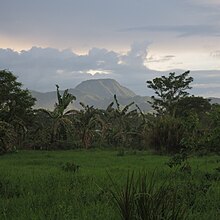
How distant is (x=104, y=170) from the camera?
15.9 metres

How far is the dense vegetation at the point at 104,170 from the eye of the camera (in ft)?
19.6

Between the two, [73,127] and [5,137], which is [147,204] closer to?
[5,137]

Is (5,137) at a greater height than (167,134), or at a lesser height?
greater

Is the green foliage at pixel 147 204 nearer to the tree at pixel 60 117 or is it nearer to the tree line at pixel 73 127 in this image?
the tree line at pixel 73 127

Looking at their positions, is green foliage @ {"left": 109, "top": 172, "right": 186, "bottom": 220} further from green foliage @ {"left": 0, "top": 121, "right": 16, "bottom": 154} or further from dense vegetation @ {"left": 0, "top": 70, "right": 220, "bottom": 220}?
green foliage @ {"left": 0, "top": 121, "right": 16, "bottom": 154}

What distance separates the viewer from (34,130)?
38031 millimetres

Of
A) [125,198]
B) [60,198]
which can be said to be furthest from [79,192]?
[125,198]

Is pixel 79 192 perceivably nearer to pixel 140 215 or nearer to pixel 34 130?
pixel 140 215

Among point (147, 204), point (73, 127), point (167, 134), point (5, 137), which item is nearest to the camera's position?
point (147, 204)

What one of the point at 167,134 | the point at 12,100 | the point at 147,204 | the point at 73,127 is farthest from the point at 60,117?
the point at 147,204

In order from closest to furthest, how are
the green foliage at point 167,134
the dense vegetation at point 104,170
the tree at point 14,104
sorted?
the dense vegetation at point 104,170, the green foliage at point 167,134, the tree at point 14,104

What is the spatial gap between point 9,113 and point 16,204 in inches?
1045

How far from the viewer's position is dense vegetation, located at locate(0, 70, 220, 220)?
235 inches

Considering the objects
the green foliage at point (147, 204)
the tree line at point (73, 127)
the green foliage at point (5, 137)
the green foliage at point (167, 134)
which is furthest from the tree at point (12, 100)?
the green foliage at point (147, 204)
